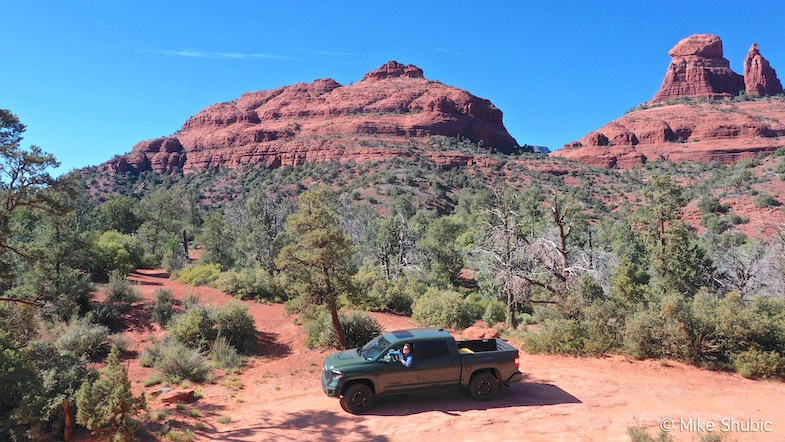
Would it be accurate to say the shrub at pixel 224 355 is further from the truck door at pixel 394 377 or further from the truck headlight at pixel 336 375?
the truck door at pixel 394 377

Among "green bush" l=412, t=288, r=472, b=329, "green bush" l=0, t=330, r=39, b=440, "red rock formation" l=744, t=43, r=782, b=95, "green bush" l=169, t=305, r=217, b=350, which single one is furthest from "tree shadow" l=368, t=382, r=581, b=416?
"red rock formation" l=744, t=43, r=782, b=95

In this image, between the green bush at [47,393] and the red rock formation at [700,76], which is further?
the red rock formation at [700,76]

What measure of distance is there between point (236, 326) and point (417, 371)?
991 centimetres

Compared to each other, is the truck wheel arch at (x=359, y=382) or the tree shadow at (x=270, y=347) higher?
the truck wheel arch at (x=359, y=382)

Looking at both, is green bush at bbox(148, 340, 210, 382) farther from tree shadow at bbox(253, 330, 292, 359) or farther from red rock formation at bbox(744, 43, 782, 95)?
red rock formation at bbox(744, 43, 782, 95)

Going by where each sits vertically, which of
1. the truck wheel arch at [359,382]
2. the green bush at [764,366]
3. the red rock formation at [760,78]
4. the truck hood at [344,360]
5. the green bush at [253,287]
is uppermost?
the red rock formation at [760,78]

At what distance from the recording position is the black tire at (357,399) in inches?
321

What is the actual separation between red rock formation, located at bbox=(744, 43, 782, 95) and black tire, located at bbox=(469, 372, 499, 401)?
473ft

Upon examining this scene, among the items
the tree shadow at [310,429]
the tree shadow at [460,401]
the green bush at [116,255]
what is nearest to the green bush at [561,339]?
the tree shadow at [460,401]

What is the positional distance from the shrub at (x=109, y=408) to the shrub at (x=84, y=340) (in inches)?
303

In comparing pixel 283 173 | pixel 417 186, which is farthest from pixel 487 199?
pixel 283 173

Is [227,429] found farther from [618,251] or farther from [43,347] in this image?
[618,251]

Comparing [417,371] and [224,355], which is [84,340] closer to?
[224,355]

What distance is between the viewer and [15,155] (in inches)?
335
